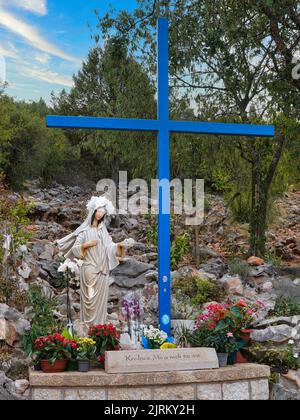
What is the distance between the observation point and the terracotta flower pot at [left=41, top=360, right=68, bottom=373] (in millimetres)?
7121

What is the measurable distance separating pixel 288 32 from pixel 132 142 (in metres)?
4.50

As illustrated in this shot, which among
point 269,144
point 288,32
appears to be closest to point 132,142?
point 269,144

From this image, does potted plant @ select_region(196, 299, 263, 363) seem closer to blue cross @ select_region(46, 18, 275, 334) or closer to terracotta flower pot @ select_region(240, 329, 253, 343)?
terracotta flower pot @ select_region(240, 329, 253, 343)

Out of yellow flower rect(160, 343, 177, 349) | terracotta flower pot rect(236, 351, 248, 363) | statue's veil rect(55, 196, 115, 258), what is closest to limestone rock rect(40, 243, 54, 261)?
statue's veil rect(55, 196, 115, 258)

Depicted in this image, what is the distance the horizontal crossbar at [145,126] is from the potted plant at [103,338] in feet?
8.63

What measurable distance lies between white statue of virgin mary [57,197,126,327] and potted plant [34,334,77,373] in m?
1.28

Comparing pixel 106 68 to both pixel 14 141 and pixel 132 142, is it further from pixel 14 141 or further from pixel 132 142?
pixel 14 141

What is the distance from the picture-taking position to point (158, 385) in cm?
713

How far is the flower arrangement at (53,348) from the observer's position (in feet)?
23.5

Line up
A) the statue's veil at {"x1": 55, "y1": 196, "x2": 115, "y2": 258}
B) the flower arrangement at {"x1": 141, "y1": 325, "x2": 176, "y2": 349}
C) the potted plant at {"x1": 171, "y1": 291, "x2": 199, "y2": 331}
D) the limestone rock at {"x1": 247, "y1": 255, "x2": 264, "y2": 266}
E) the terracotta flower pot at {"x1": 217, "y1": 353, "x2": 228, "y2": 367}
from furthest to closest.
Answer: the limestone rock at {"x1": 247, "y1": 255, "x2": 264, "y2": 266} → the potted plant at {"x1": 171, "y1": 291, "x2": 199, "y2": 331} → the statue's veil at {"x1": 55, "y1": 196, "x2": 115, "y2": 258} → the flower arrangement at {"x1": 141, "y1": 325, "x2": 176, "y2": 349} → the terracotta flower pot at {"x1": 217, "y1": 353, "x2": 228, "y2": 367}

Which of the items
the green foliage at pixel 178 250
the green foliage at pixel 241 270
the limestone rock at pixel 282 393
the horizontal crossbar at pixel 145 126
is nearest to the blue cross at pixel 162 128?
the horizontal crossbar at pixel 145 126

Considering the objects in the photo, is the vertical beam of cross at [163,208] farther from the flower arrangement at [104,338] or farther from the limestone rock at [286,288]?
the limestone rock at [286,288]
